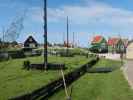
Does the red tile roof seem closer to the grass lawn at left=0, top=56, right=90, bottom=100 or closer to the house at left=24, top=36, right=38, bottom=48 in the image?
the house at left=24, top=36, right=38, bottom=48

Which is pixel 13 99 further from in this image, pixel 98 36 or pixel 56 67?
pixel 98 36

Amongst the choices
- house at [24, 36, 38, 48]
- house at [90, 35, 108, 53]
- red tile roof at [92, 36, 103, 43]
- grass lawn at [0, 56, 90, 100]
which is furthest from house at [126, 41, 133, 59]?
red tile roof at [92, 36, 103, 43]

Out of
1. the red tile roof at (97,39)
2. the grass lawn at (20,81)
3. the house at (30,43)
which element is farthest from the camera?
the red tile roof at (97,39)

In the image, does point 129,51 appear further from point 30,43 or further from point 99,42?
point 99,42

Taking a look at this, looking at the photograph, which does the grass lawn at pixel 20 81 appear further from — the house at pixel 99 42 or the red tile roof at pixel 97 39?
the red tile roof at pixel 97 39

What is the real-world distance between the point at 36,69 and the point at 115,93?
2199cm

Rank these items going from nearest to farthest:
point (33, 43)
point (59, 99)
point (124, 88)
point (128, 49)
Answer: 1. point (59, 99)
2. point (124, 88)
3. point (128, 49)
4. point (33, 43)

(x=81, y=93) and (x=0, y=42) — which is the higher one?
(x=0, y=42)

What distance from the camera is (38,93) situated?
65.0ft

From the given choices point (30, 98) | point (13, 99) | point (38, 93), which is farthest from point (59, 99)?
point (13, 99)

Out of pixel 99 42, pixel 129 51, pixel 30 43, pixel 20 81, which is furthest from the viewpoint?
pixel 99 42

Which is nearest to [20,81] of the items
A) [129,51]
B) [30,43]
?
[129,51]

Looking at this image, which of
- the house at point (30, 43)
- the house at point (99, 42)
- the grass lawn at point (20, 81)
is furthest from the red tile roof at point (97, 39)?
the grass lawn at point (20, 81)

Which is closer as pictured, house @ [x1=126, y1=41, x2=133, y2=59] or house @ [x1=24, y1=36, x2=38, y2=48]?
house @ [x1=126, y1=41, x2=133, y2=59]
